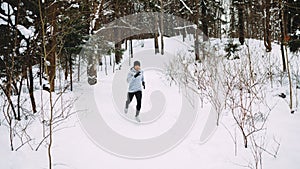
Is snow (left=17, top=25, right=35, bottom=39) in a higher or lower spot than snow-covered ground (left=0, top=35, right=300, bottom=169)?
higher

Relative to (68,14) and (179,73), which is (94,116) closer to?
(68,14)

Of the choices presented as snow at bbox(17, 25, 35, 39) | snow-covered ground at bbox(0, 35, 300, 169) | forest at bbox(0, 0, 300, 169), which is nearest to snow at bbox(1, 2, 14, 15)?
forest at bbox(0, 0, 300, 169)

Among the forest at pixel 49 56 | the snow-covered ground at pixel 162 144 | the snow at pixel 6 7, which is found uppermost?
the snow at pixel 6 7

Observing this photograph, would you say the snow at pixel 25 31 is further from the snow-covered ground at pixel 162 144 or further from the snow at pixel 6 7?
the snow-covered ground at pixel 162 144

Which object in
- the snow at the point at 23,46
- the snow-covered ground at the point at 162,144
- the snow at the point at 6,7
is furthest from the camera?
the snow at the point at 23,46

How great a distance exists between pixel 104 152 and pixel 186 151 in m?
1.37


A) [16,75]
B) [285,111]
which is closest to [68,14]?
[16,75]

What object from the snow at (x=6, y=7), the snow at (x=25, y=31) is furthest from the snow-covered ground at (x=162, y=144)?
the snow at (x=6, y=7)

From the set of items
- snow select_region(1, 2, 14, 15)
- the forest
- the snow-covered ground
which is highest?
snow select_region(1, 2, 14, 15)

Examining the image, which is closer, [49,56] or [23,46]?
[23,46]

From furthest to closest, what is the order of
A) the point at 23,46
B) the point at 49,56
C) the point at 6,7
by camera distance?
the point at 49,56 → the point at 23,46 → the point at 6,7

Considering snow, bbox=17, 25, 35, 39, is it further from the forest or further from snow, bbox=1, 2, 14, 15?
snow, bbox=1, 2, 14, 15

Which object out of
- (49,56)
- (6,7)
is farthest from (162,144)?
(49,56)

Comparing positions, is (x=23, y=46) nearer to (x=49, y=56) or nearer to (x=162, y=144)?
(x=49, y=56)
